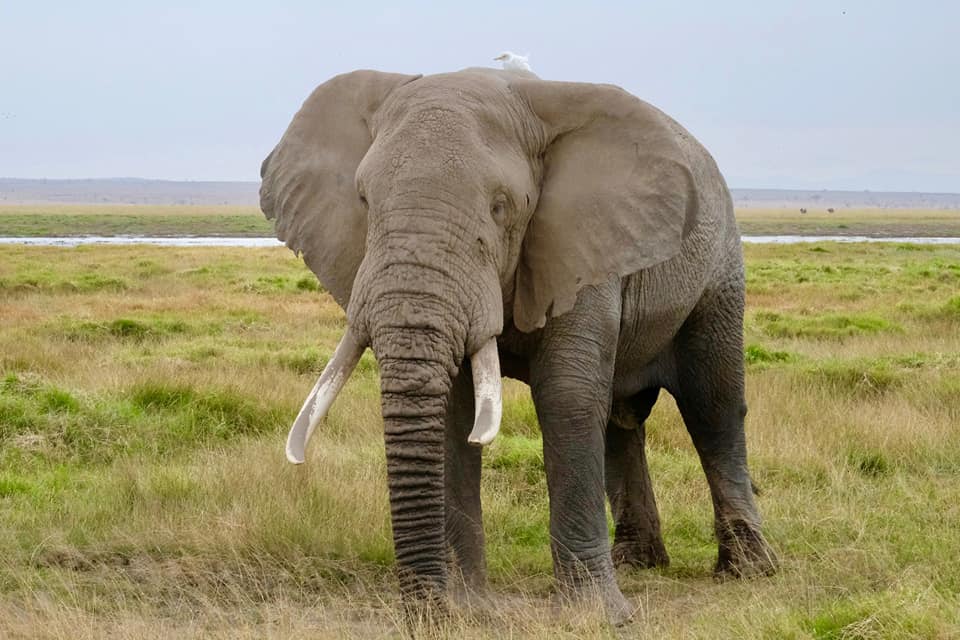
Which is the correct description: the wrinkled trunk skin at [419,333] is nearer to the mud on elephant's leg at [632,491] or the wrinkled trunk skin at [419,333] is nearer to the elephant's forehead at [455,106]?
→ the elephant's forehead at [455,106]

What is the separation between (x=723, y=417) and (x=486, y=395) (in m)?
2.84

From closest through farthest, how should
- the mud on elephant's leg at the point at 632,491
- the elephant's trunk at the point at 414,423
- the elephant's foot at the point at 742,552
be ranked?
the elephant's trunk at the point at 414,423, the elephant's foot at the point at 742,552, the mud on elephant's leg at the point at 632,491

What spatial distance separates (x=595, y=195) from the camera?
212 inches

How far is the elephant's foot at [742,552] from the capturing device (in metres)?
6.91

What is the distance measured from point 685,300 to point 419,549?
2321 millimetres

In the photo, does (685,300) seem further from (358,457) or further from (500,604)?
(358,457)

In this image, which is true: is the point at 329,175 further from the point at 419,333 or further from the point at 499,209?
the point at 419,333

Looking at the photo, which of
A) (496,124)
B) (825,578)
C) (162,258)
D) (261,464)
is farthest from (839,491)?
(162,258)

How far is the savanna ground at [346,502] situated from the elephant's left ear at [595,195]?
1368 millimetres

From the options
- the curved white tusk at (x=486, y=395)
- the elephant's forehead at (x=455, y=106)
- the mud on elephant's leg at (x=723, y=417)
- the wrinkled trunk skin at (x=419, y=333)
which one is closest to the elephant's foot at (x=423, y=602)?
the wrinkled trunk skin at (x=419, y=333)

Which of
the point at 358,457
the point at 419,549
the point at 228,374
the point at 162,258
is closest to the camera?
the point at 419,549

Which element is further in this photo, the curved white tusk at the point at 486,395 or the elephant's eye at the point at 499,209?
the elephant's eye at the point at 499,209

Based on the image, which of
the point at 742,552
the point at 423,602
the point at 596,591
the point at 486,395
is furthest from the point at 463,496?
the point at 742,552

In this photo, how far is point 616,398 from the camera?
6.78 metres
